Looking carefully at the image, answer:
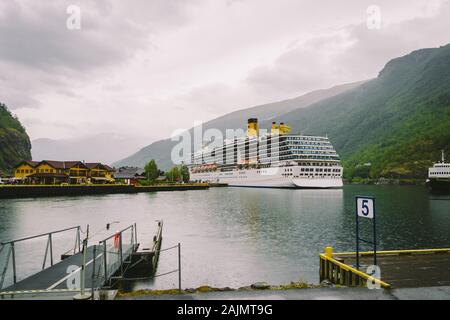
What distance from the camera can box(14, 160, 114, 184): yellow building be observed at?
114 metres

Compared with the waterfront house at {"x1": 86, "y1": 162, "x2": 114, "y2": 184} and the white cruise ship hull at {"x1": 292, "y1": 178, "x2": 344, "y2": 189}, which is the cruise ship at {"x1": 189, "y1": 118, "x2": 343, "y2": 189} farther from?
the waterfront house at {"x1": 86, "y1": 162, "x2": 114, "y2": 184}

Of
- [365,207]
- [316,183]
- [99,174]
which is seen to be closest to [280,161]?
[316,183]

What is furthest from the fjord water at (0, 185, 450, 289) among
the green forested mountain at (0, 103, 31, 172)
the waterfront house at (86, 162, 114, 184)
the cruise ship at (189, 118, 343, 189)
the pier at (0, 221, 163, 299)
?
the green forested mountain at (0, 103, 31, 172)

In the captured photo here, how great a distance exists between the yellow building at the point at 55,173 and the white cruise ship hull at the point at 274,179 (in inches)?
2217

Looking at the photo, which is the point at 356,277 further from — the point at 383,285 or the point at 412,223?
the point at 412,223

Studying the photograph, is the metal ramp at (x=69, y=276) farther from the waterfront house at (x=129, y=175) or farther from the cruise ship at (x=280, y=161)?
the waterfront house at (x=129, y=175)

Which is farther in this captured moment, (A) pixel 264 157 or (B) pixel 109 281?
(A) pixel 264 157

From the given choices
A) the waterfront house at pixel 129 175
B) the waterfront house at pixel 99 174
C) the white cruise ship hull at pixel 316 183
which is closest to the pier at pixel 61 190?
the waterfront house at pixel 99 174

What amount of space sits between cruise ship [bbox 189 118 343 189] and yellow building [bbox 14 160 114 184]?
2290 inches

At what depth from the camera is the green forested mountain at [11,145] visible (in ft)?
488
